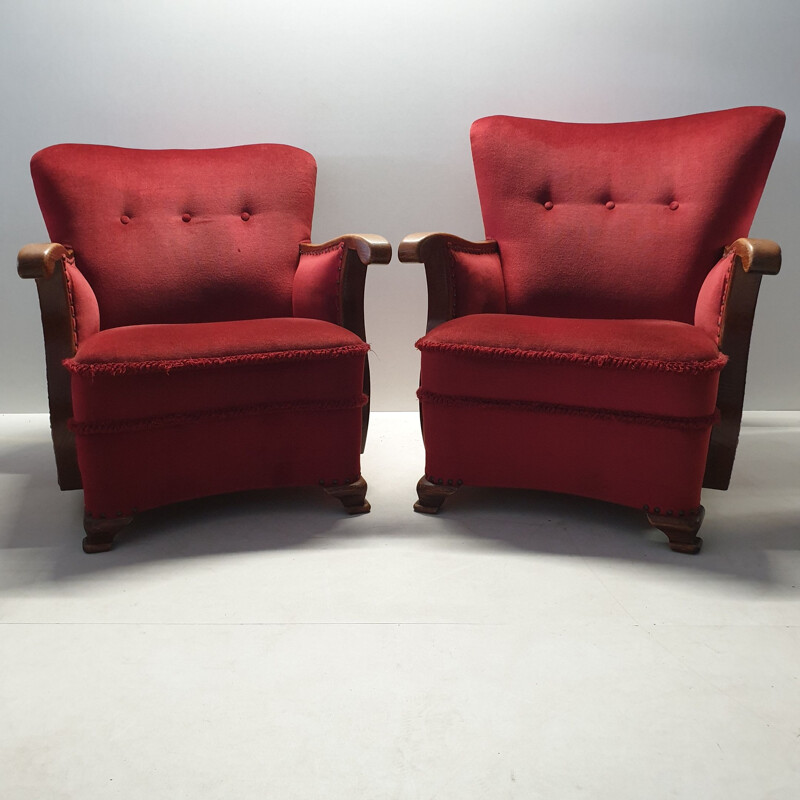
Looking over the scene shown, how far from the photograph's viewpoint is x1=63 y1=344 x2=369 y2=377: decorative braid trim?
1.59m

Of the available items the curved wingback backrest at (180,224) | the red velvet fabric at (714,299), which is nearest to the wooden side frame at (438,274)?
the curved wingback backrest at (180,224)

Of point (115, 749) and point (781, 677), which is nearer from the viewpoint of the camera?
point (115, 749)

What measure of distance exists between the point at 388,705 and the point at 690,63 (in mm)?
2452

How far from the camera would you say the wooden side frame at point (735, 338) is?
168cm

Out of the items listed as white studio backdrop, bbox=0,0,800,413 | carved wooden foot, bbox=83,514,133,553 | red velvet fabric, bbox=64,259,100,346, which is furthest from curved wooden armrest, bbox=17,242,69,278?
white studio backdrop, bbox=0,0,800,413

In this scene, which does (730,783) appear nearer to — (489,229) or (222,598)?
(222,598)

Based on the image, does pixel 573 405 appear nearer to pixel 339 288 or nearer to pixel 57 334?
pixel 339 288

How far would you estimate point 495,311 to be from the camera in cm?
215

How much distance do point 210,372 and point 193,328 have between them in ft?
0.60

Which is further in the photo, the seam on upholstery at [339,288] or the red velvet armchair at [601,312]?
the seam on upholstery at [339,288]

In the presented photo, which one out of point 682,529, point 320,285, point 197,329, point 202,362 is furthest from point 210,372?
point 682,529

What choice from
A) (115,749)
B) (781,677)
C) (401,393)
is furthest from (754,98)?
→ (115,749)

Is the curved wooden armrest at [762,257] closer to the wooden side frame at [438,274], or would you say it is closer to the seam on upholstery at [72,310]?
the wooden side frame at [438,274]

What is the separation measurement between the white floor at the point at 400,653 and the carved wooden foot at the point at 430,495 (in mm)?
38
